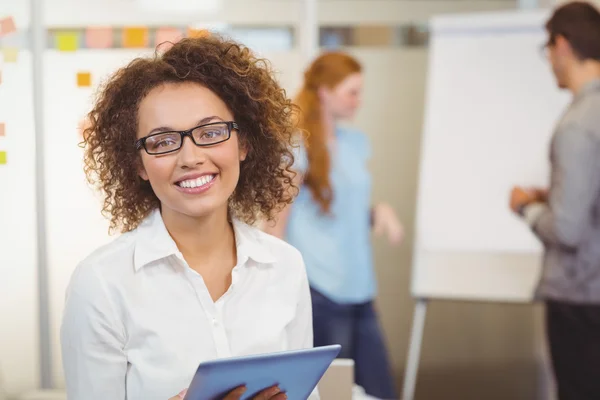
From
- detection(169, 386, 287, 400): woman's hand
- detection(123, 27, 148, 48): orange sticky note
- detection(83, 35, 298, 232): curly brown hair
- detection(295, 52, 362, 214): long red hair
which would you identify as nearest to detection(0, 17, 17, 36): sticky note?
detection(123, 27, 148, 48): orange sticky note

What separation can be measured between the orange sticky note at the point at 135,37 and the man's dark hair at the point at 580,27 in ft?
5.96

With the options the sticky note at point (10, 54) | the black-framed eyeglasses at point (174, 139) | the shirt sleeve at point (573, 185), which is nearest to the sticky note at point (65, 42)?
the sticky note at point (10, 54)

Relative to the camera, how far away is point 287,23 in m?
3.79

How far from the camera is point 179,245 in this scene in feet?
4.39

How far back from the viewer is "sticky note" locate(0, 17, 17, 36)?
2.69m

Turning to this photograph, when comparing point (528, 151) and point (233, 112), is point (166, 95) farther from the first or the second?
point (528, 151)

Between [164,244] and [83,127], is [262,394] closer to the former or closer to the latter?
[164,244]

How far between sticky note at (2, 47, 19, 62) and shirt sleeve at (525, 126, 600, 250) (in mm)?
1934

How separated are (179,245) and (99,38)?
2181 millimetres

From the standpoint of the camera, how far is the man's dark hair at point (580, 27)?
236cm

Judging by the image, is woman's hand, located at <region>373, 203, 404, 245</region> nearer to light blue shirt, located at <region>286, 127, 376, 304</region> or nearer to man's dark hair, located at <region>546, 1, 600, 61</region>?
light blue shirt, located at <region>286, 127, 376, 304</region>

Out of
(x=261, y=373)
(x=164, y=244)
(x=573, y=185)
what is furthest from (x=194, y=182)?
(x=573, y=185)

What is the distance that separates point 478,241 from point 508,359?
1.03 meters

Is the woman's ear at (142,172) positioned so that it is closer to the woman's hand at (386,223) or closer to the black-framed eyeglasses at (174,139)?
the black-framed eyeglasses at (174,139)
